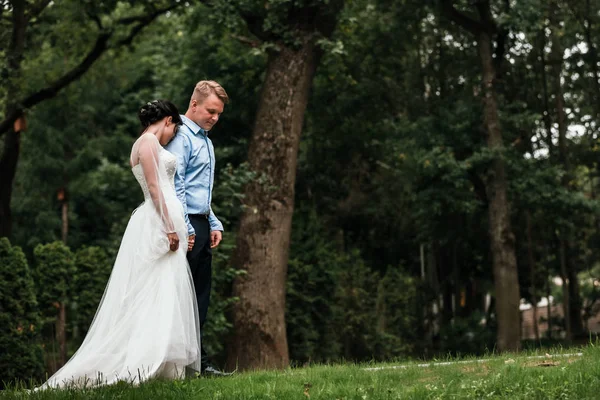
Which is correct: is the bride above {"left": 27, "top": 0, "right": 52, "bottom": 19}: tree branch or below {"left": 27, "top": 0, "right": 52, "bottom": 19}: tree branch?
below

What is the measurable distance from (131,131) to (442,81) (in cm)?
1343

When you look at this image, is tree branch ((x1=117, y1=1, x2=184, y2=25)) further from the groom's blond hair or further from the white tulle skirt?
the white tulle skirt

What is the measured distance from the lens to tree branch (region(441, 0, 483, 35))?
70.9 ft

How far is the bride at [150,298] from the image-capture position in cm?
710

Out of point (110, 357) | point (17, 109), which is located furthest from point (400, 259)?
point (110, 357)

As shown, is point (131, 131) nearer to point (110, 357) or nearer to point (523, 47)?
point (523, 47)

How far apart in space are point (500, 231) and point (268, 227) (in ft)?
31.2

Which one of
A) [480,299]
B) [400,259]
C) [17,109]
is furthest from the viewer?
[480,299]

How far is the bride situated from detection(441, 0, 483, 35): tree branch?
1517 centimetres

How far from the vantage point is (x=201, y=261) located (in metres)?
7.91

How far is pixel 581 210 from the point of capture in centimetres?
2236

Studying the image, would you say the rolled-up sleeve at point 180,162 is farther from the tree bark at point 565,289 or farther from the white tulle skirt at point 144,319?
the tree bark at point 565,289

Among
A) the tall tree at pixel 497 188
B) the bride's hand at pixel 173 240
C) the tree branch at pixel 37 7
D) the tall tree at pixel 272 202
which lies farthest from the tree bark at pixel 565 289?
the bride's hand at pixel 173 240

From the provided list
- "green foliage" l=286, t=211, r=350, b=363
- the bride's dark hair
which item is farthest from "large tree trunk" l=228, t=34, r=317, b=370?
"green foliage" l=286, t=211, r=350, b=363
